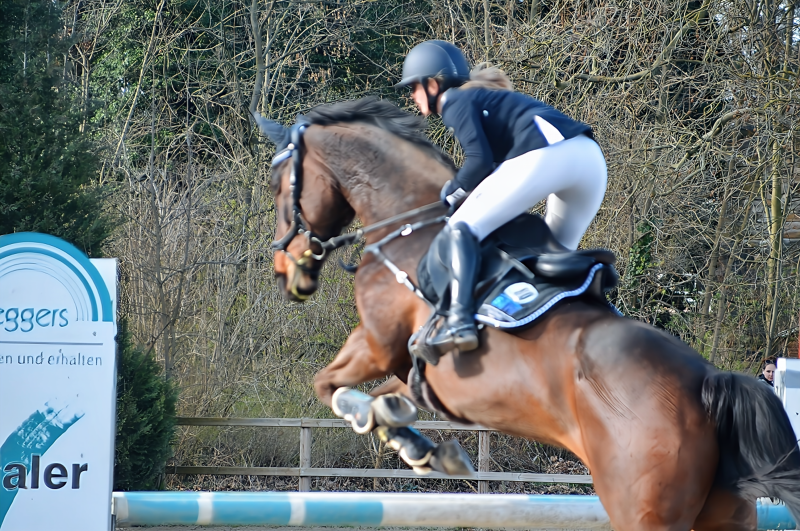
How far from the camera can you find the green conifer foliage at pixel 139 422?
272 inches

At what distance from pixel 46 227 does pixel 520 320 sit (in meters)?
4.77

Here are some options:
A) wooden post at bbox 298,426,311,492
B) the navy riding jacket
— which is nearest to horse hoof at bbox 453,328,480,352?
the navy riding jacket

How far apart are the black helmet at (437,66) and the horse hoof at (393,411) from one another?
135 cm

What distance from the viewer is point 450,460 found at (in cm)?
345

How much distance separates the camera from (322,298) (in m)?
9.87

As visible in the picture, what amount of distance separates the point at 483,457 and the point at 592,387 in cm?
590

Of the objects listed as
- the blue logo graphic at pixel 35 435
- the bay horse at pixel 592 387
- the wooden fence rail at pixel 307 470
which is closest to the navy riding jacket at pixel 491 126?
the bay horse at pixel 592 387

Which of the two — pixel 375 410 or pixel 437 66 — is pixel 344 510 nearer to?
pixel 375 410

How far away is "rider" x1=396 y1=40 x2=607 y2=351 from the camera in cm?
322

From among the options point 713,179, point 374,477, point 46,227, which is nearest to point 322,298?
point 374,477

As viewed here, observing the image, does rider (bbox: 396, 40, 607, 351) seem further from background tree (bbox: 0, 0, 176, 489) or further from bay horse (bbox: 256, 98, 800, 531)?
background tree (bbox: 0, 0, 176, 489)

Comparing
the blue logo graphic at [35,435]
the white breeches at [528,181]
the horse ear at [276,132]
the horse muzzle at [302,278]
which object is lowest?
the blue logo graphic at [35,435]

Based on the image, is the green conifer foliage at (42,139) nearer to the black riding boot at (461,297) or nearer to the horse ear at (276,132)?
the horse ear at (276,132)

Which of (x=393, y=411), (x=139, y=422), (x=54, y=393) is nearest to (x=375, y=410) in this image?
(x=393, y=411)
